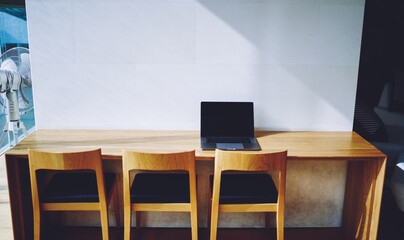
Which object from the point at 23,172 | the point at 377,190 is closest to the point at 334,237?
the point at 377,190

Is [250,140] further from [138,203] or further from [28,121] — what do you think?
[28,121]

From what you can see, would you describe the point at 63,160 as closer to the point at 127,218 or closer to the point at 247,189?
the point at 127,218

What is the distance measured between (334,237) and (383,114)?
79.2 inches

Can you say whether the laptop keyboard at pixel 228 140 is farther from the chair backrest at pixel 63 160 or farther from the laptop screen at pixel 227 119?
the chair backrest at pixel 63 160

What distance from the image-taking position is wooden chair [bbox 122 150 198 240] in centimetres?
170

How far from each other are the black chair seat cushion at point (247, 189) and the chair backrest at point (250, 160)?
253 mm

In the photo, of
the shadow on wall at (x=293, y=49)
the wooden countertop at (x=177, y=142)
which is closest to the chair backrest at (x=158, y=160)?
the wooden countertop at (x=177, y=142)

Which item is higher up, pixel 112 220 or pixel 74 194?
pixel 74 194

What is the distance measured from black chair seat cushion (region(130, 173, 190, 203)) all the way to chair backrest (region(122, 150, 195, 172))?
252 mm

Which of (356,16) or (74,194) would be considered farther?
(356,16)

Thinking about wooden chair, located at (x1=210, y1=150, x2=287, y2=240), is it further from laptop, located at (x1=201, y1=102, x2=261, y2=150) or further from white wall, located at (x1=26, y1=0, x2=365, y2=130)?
white wall, located at (x1=26, y1=0, x2=365, y2=130)

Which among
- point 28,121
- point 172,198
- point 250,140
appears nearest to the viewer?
point 172,198

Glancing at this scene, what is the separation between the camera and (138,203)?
186 centimetres

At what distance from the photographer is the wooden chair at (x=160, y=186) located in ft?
5.57
